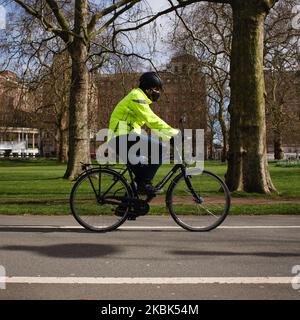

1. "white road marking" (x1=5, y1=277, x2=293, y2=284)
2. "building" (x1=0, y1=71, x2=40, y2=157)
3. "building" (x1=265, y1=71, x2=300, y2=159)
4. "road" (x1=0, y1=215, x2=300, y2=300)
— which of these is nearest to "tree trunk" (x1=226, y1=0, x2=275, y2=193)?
"road" (x1=0, y1=215, x2=300, y2=300)

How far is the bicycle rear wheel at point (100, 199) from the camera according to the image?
21.7 ft

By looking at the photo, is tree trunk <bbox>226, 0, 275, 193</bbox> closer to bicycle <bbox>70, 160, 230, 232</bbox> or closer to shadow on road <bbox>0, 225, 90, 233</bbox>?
bicycle <bbox>70, 160, 230, 232</bbox>

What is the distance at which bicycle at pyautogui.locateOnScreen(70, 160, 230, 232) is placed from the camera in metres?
6.61

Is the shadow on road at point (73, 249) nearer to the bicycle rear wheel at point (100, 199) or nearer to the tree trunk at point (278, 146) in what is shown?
the bicycle rear wheel at point (100, 199)

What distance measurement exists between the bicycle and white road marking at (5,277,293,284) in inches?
88.1

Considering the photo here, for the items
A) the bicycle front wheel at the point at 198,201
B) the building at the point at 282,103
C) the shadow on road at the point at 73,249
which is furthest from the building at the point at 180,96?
the shadow on road at the point at 73,249

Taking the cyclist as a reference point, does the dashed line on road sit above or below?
below

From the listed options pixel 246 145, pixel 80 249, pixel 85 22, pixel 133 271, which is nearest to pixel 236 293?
pixel 133 271

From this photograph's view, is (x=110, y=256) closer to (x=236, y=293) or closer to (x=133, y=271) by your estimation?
(x=133, y=271)

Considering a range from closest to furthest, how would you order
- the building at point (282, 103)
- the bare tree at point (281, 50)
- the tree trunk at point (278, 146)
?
the bare tree at point (281, 50)
the building at point (282, 103)
the tree trunk at point (278, 146)

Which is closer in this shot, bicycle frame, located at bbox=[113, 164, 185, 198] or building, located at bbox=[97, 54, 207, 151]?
bicycle frame, located at bbox=[113, 164, 185, 198]

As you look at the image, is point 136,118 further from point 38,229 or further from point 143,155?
point 38,229

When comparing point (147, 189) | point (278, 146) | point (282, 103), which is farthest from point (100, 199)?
point (278, 146)

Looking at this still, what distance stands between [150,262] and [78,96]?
16059 millimetres
